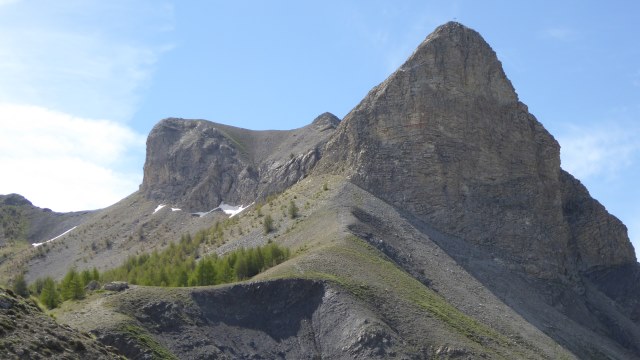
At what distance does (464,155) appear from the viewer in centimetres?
11894

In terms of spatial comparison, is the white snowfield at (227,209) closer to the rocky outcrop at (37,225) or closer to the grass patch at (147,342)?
the rocky outcrop at (37,225)

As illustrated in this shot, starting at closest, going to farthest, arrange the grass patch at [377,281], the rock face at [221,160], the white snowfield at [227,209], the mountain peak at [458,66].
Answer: the grass patch at [377,281] < the mountain peak at [458,66] < the white snowfield at [227,209] < the rock face at [221,160]

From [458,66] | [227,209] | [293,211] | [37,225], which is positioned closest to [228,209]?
[227,209]

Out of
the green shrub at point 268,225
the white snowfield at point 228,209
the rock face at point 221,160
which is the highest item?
the rock face at point 221,160

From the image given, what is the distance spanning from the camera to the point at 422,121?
119750 mm

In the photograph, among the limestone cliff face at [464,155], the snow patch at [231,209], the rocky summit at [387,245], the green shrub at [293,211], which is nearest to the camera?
the rocky summit at [387,245]

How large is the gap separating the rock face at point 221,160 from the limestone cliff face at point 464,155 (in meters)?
17.7

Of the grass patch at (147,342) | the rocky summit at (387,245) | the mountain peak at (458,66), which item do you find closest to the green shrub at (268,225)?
the rocky summit at (387,245)

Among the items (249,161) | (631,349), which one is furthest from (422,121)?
(249,161)

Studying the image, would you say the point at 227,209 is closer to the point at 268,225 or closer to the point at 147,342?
the point at 268,225

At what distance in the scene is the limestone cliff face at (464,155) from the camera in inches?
4508

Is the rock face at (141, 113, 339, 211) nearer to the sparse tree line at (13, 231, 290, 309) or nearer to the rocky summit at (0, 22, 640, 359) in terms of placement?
the rocky summit at (0, 22, 640, 359)

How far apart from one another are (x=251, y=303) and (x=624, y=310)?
7177cm

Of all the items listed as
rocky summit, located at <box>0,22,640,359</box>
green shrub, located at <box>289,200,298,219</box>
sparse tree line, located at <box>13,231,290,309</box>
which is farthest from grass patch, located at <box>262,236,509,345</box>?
green shrub, located at <box>289,200,298,219</box>
